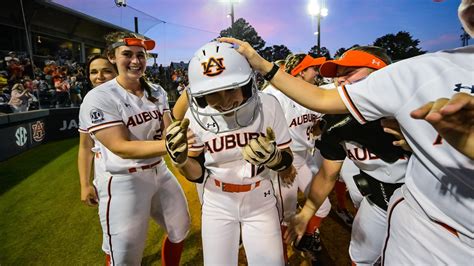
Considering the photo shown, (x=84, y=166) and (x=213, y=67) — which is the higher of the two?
(x=213, y=67)

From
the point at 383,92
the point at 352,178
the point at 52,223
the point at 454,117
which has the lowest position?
the point at 52,223

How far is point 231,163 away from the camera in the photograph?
2.35 meters

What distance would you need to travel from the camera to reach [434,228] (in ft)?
4.47

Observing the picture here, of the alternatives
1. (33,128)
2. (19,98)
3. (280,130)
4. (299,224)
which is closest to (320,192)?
(299,224)

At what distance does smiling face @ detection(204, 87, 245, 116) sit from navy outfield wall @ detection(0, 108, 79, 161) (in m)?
7.72

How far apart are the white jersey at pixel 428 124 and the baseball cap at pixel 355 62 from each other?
913 mm

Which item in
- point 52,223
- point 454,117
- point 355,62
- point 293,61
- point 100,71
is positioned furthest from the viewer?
point 293,61

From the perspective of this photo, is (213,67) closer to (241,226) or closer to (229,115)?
(229,115)

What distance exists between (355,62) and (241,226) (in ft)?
5.10

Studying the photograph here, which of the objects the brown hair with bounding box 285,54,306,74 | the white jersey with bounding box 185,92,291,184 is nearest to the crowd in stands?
the brown hair with bounding box 285,54,306,74

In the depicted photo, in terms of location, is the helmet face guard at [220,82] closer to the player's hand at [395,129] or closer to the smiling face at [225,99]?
the smiling face at [225,99]

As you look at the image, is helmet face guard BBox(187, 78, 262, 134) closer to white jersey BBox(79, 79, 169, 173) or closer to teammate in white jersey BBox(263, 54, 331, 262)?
white jersey BBox(79, 79, 169, 173)

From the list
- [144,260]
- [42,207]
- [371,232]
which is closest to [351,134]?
[371,232]

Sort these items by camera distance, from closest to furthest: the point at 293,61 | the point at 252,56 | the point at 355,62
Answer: the point at 252,56
the point at 355,62
the point at 293,61
